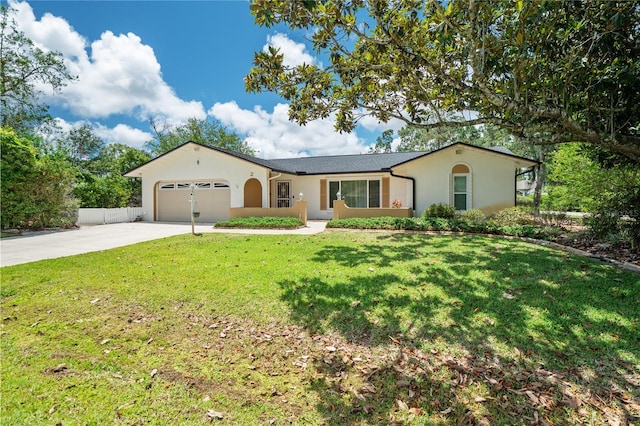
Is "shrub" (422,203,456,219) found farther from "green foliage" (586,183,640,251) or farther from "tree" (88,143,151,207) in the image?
"tree" (88,143,151,207)

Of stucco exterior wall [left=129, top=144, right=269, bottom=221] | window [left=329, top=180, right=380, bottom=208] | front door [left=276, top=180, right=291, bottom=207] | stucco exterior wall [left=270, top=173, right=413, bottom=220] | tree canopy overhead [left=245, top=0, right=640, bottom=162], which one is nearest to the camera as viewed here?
tree canopy overhead [left=245, top=0, right=640, bottom=162]

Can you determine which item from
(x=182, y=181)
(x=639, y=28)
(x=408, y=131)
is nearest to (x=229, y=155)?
(x=182, y=181)

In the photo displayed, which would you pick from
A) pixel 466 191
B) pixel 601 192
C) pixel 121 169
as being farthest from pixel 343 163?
pixel 121 169

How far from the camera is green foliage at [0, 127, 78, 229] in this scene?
1327 cm

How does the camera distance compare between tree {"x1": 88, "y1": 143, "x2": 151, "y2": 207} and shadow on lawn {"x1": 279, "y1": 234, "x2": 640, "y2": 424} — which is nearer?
shadow on lawn {"x1": 279, "y1": 234, "x2": 640, "y2": 424}

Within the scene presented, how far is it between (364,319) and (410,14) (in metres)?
7.31

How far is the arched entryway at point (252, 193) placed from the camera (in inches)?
768

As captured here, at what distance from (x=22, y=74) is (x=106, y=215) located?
1519 centimetres

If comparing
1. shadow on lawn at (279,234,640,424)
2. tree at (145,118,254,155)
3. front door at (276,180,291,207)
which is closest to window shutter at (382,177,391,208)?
front door at (276,180,291,207)

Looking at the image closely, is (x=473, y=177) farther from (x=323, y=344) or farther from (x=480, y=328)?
(x=323, y=344)

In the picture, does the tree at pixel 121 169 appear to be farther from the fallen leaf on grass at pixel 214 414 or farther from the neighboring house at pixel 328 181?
the fallen leaf on grass at pixel 214 414

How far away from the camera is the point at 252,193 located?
20.1 meters

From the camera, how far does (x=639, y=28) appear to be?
6.56 m

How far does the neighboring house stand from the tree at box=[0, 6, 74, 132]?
12469 mm
